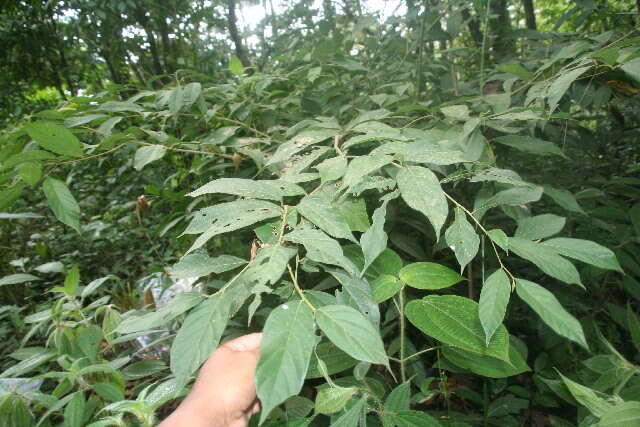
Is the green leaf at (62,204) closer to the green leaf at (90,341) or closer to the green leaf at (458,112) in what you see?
the green leaf at (90,341)

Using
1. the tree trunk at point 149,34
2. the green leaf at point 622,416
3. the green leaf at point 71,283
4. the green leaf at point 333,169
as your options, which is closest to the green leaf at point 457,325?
the green leaf at point 622,416

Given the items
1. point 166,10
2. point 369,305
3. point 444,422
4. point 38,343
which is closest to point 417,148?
point 369,305

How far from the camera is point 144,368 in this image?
1051 millimetres

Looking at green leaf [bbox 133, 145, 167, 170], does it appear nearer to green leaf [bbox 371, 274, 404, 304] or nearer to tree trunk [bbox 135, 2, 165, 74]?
green leaf [bbox 371, 274, 404, 304]

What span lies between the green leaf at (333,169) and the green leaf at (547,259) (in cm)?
24

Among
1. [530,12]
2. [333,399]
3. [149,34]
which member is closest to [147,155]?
[333,399]

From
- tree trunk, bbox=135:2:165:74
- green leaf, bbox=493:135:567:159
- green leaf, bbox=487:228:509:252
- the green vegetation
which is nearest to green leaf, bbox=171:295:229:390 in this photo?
the green vegetation

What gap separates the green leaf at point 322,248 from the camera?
1.25 feet

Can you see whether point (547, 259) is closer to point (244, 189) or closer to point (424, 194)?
point (424, 194)

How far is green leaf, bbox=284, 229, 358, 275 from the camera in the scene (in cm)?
38

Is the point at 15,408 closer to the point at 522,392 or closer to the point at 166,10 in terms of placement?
the point at 522,392

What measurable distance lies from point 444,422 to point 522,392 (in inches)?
15.5

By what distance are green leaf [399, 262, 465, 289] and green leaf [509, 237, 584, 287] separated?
0.28 feet

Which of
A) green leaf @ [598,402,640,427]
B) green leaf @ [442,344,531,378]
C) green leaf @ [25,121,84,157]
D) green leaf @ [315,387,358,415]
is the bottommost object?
green leaf @ [442,344,531,378]
